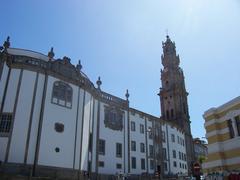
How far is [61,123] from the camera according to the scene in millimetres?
32375

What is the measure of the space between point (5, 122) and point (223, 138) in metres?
21.7

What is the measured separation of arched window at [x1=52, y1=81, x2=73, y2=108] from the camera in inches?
1299

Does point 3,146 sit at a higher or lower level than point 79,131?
lower

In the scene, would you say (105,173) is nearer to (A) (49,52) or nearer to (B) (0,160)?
(B) (0,160)

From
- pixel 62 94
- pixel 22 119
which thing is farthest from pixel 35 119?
pixel 62 94

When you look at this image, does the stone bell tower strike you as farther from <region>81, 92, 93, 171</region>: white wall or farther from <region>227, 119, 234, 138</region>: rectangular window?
<region>227, 119, 234, 138</region>: rectangular window

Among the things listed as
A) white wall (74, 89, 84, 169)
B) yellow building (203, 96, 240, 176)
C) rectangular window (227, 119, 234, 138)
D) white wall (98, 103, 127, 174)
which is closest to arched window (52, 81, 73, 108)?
white wall (74, 89, 84, 169)

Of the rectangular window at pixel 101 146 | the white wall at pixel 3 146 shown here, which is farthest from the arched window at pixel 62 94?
the rectangular window at pixel 101 146

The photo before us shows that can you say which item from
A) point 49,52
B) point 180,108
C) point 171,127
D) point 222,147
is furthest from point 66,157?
point 180,108

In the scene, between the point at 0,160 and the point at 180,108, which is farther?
the point at 180,108

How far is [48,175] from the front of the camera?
2886 centimetres

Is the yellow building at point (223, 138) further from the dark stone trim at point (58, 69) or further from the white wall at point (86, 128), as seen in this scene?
the dark stone trim at point (58, 69)

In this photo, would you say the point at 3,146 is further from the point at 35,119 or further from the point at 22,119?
the point at 35,119

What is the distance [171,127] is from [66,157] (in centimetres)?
2944
